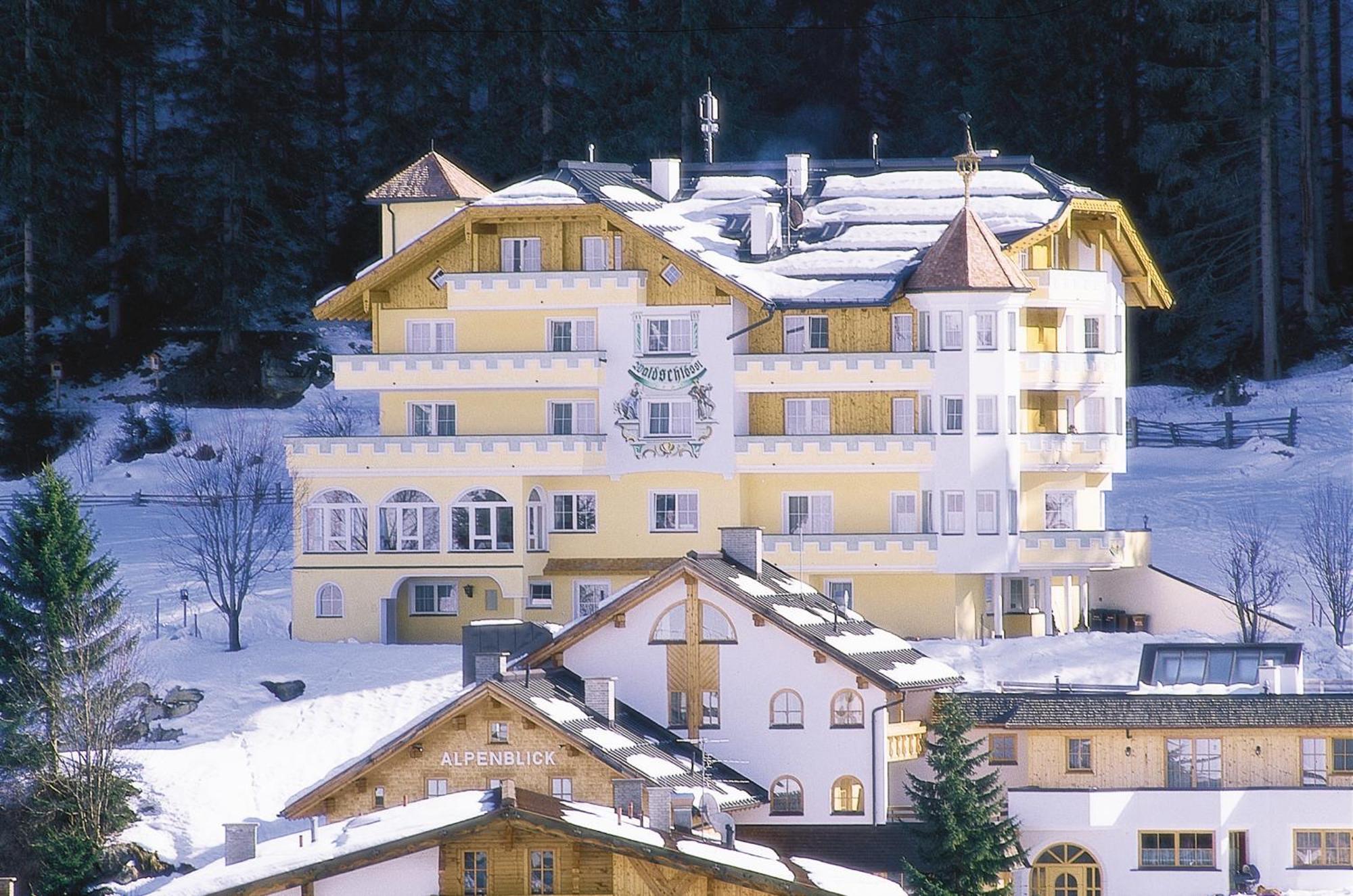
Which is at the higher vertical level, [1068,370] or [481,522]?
[1068,370]

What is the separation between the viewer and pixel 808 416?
246 ft

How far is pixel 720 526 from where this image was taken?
73.6 m

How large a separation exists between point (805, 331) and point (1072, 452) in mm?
7234

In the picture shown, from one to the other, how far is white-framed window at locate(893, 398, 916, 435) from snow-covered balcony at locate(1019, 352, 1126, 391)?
9.20 ft

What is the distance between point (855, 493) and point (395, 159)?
31.8 metres

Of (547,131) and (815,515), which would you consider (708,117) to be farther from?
(815,515)

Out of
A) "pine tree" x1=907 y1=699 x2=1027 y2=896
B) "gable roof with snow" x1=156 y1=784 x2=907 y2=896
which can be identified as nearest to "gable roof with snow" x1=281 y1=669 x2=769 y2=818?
"pine tree" x1=907 y1=699 x2=1027 y2=896

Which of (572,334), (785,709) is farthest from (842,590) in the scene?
(785,709)

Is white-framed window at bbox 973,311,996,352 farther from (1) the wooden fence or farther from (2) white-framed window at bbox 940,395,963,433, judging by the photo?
(1) the wooden fence

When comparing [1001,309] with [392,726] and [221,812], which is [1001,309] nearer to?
[392,726]

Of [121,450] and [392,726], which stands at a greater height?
[121,450]

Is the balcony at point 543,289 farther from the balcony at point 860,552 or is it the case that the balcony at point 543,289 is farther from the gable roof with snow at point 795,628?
the gable roof with snow at point 795,628

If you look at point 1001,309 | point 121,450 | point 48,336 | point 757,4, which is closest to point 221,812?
point 1001,309

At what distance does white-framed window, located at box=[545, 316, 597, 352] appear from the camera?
7531 cm
